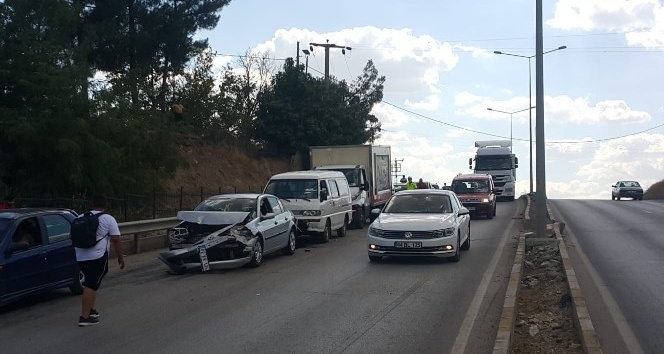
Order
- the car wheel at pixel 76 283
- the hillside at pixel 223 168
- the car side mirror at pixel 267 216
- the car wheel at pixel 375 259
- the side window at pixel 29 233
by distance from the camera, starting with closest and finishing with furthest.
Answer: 1. the side window at pixel 29 233
2. the car wheel at pixel 76 283
3. the car wheel at pixel 375 259
4. the car side mirror at pixel 267 216
5. the hillside at pixel 223 168

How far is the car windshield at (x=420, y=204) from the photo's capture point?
1681 cm

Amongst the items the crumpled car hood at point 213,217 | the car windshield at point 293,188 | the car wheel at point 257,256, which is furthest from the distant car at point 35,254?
the car windshield at point 293,188

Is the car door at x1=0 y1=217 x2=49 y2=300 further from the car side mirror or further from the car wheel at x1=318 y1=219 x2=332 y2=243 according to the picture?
the car wheel at x1=318 y1=219 x2=332 y2=243

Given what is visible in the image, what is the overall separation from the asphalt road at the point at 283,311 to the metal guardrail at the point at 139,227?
4.28 feet

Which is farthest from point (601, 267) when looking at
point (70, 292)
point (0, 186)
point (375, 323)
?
point (0, 186)

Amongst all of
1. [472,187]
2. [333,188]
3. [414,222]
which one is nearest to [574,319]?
[414,222]

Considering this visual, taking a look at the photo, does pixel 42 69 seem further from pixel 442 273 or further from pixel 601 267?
pixel 601 267

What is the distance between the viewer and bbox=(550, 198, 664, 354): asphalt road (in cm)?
871

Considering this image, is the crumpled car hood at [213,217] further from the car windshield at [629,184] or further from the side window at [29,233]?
the car windshield at [629,184]

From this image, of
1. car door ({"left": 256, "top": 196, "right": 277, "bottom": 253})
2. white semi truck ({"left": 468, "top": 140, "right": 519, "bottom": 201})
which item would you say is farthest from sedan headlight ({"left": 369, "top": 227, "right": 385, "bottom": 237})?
white semi truck ({"left": 468, "top": 140, "right": 519, "bottom": 201})

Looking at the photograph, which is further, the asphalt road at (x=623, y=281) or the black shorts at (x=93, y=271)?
the black shorts at (x=93, y=271)

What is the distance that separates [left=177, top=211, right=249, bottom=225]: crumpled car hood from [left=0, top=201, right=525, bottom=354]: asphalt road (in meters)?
1.04

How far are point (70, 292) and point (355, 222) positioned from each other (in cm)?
1535

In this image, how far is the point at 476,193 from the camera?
31250 millimetres
